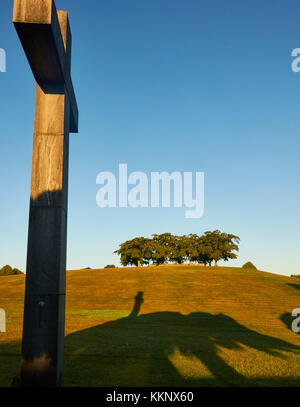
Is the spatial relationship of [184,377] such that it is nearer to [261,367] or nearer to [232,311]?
[261,367]

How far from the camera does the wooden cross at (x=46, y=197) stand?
596 cm

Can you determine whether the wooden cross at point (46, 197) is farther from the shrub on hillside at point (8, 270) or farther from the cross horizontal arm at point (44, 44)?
the shrub on hillside at point (8, 270)

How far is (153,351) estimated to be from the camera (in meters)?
11.8

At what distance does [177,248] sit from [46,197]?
67871mm

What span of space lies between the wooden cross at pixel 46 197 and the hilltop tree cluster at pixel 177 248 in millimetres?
63985

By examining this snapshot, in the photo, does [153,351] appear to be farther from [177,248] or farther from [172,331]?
[177,248]

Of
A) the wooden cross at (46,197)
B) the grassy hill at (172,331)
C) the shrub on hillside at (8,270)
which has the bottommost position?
the shrub on hillside at (8,270)

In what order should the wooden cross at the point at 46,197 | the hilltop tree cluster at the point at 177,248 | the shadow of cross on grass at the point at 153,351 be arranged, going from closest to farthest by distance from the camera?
the wooden cross at the point at 46,197
the shadow of cross on grass at the point at 153,351
the hilltop tree cluster at the point at 177,248

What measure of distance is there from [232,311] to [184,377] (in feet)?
68.8

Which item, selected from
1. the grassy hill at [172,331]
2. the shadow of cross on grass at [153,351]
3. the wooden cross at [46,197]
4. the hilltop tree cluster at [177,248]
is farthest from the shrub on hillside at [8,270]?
the wooden cross at [46,197]

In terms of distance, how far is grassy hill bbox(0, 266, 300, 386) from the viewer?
852cm

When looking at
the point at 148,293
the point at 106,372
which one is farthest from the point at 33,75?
the point at 148,293

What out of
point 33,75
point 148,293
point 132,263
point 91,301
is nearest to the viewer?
point 33,75

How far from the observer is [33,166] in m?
6.67
